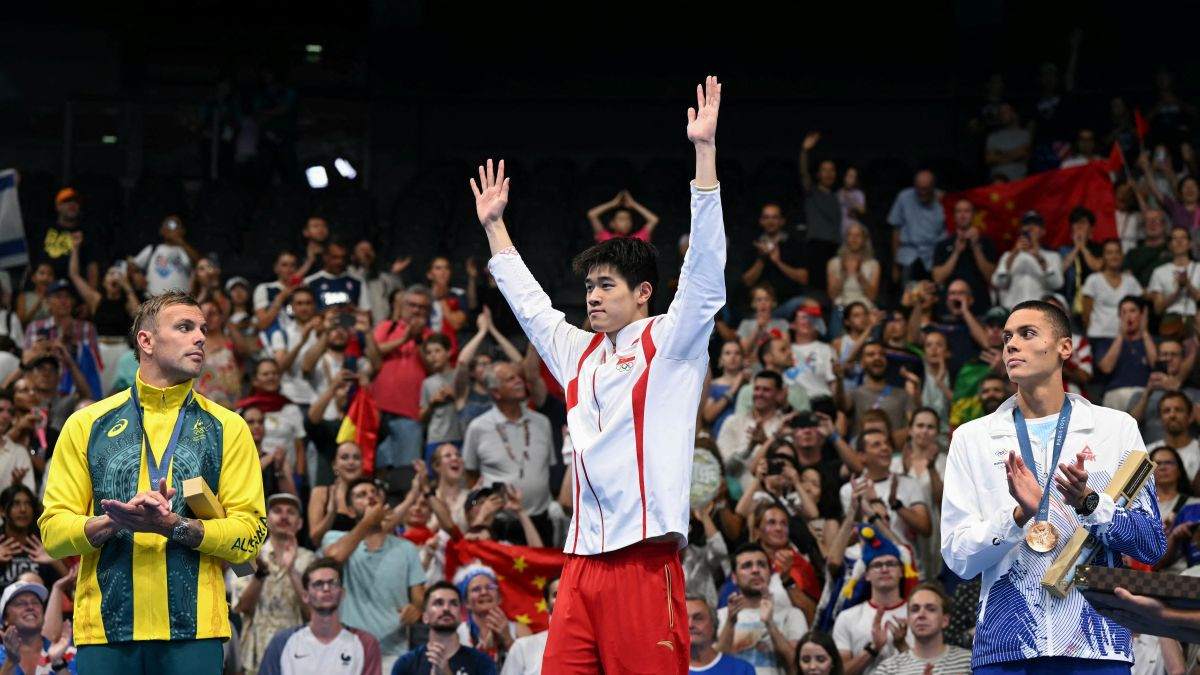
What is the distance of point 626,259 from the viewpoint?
5.67m

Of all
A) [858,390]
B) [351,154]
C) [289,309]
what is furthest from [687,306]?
[351,154]

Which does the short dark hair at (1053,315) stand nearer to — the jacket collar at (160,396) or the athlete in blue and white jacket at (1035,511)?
the athlete in blue and white jacket at (1035,511)

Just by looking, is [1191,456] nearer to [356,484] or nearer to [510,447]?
[510,447]

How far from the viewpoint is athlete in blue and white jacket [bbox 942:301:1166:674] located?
5242 mm

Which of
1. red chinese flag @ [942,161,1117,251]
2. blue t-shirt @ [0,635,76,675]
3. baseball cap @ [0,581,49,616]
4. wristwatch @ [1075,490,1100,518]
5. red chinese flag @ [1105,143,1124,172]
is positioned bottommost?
blue t-shirt @ [0,635,76,675]

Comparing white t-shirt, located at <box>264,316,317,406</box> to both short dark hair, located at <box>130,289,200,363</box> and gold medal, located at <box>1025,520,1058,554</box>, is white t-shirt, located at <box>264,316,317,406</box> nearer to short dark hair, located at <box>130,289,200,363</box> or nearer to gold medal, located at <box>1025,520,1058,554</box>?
short dark hair, located at <box>130,289,200,363</box>

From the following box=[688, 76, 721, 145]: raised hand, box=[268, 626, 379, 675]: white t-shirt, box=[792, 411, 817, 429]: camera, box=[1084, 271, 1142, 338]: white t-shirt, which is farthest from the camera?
box=[1084, 271, 1142, 338]: white t-shirt

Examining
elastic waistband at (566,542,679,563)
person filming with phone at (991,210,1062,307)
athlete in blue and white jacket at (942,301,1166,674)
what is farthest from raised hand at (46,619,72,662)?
person filming with phone at (991,210,1062,307)

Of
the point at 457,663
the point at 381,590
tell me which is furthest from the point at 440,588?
the point at 381,590

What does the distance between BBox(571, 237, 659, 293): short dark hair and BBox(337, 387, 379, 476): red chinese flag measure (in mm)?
6736

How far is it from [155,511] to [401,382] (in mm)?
7535

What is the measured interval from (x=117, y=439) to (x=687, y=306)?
6.71ft

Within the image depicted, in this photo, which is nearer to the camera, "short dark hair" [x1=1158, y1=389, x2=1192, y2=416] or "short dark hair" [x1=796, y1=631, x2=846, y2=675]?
"short dark hair" [x1=796, y1=631, x2=846, y2=675]

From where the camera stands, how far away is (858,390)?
486 inches
